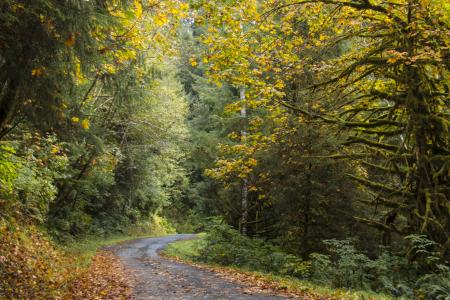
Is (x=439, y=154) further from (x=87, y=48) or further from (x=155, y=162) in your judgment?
(x=155, y=162)

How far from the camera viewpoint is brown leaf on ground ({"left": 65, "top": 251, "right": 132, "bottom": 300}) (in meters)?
9.90

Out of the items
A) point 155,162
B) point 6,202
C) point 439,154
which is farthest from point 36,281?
point 155,162

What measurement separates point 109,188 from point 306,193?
21.0 m

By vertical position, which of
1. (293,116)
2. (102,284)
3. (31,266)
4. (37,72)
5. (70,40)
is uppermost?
(293,116)

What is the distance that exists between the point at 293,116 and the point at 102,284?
8.20 m

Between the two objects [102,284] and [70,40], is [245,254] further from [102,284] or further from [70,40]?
[70,40]

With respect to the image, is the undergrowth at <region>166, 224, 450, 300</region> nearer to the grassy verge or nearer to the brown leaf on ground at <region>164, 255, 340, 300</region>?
the grassy verge

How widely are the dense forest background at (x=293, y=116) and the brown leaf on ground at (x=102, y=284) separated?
70 centimetres

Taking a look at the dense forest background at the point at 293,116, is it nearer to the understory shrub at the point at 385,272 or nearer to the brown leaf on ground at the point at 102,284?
the understory shrub at the point at 385,272

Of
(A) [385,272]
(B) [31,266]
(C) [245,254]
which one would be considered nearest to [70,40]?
(B) [31,266]

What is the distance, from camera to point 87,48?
618 cm

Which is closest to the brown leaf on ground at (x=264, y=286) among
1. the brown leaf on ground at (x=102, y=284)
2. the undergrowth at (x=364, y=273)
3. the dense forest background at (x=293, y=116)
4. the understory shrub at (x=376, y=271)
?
the undergrowth at (x=364, y=273)

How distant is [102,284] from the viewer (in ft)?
38.5

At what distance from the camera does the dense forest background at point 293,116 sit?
6.29 m
